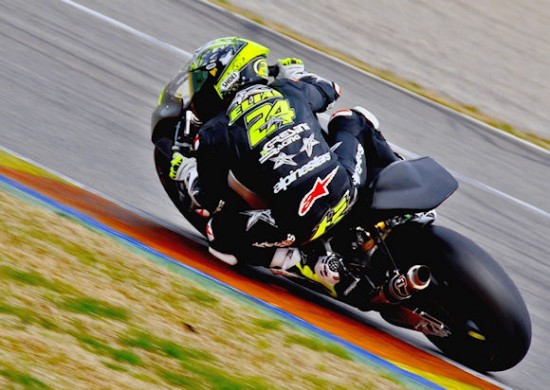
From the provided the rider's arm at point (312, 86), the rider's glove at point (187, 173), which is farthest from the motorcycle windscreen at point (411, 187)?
the rider's glove at point (187, 173)

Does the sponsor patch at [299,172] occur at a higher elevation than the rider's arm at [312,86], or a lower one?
lower

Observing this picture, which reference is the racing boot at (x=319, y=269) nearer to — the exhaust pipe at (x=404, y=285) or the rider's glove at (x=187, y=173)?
the exhaust pipe at (x=404, y=285)

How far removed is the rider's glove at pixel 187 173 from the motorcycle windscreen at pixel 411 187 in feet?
3.60

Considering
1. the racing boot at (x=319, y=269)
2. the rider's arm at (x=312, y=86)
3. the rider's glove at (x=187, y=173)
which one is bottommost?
the racing boot at (x=319, y=269)

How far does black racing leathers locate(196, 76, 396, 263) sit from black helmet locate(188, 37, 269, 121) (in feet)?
0.49

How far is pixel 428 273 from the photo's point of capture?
5625 mm

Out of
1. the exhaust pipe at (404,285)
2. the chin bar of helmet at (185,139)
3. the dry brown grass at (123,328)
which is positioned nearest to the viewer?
the dry brown grass at (123,328)

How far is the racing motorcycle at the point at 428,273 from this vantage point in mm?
5531

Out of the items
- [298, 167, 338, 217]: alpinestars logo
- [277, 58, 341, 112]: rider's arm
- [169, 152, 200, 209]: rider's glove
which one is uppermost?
[277, 58, 341, 112]: rider's arm

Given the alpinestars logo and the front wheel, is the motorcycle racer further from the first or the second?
the front wheel

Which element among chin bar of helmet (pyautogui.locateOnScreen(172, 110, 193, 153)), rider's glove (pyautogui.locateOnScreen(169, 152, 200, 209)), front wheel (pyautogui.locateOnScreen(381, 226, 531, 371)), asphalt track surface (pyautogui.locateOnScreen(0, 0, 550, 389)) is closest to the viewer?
front wheel (pyautogui.locateOnScreen(381, 226, 531, 371))

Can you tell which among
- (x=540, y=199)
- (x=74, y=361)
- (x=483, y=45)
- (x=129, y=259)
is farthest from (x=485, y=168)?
(x=74, y=361)

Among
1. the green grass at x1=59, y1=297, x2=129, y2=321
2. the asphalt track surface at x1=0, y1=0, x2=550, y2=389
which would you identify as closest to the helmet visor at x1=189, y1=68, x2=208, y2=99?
the asphalt track surface at x1=0, y1=0, x2=550, y2=389

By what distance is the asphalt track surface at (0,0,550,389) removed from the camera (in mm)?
7789
